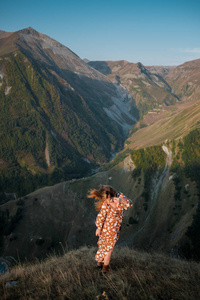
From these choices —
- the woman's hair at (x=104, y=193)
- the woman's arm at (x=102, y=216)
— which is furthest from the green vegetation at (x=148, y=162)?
the woman's hair at (x=104, y=193)

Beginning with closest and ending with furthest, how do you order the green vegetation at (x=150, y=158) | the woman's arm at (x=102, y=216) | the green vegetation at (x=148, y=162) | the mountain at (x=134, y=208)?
the woman's arm at (x=102, y=216), the mountain at (x=134, y=208), the green vegetation at (x=148, y=162), the green vegetation at (x=150, y=158)

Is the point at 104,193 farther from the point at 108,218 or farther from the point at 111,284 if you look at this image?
the point at 111,284

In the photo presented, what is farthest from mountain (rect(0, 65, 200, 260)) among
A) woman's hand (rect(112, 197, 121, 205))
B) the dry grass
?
woman's hand (rect(112, 197, 121, 205))

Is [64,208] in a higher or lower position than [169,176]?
lower

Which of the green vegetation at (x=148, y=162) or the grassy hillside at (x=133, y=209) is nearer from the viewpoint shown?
the grassy hillside at (x=133, y=209)

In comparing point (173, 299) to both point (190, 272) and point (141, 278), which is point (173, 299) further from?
point (190, 272)

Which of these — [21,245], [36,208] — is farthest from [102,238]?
[36,208]

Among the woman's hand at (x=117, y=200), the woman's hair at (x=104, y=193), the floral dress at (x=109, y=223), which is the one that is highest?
the woman's hair at (x=104, y=193)

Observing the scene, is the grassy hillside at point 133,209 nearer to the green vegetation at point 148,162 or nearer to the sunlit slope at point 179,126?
the green vegetation at point 148,162

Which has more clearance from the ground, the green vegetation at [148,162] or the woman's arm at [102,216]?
the woman's arm at [102,216]
